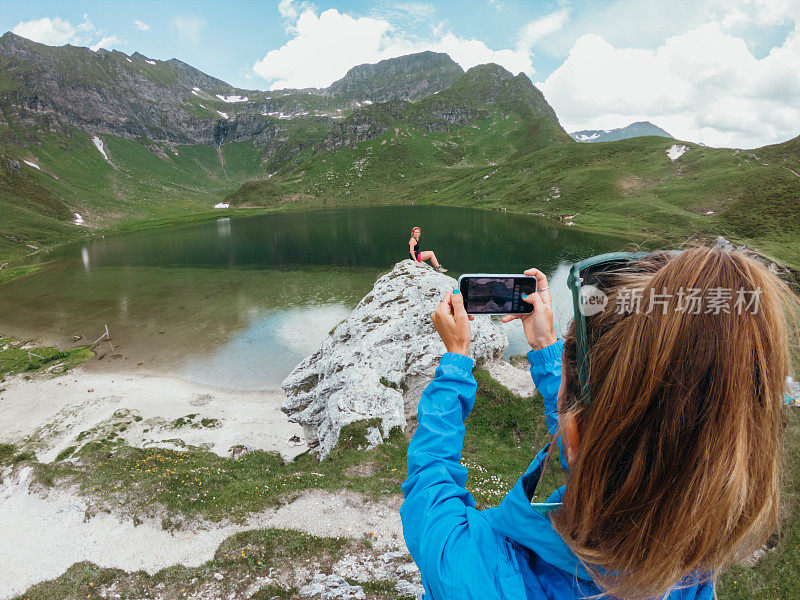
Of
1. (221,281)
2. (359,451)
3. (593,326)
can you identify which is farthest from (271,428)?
(221,281)

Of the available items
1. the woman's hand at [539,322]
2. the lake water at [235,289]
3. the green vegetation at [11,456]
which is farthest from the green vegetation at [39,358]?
the woman's hand at [539,322]

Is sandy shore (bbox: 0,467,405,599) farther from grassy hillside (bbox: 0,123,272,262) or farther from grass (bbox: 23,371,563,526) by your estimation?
grassy hillside (bbox: 0,123,272,262)

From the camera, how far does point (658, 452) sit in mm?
1490

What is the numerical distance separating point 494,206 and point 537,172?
36.2 metres

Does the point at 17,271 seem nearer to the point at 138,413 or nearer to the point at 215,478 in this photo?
the point at 138,413

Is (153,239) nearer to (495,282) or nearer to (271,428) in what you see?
(271,428)

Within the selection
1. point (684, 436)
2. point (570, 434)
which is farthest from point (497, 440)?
point (684, 436)

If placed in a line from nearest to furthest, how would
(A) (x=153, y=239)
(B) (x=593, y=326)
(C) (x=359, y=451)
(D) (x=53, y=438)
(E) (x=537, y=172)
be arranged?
1. (B) (x=593, y=326)
2. (C) (x=359, y=451)
3. (D) (x=53, y=438)
4. (A) (x=153, y=239)
5. (E) (x=537, y=172)

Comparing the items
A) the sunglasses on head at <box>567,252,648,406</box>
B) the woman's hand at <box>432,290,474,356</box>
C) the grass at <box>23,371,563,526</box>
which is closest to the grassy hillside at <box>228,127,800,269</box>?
the grass at <box>23,371,563,526</box>

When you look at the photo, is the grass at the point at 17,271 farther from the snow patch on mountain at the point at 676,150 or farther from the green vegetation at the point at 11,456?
the snow patch on mountain at the point at 676,150

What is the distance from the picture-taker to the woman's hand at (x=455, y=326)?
2.90 meters

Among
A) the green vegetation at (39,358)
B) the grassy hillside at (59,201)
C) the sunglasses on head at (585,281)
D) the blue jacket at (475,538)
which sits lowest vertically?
the green vegetation at (39,358)

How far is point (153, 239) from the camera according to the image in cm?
9838

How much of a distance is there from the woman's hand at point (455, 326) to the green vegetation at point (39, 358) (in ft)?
121
